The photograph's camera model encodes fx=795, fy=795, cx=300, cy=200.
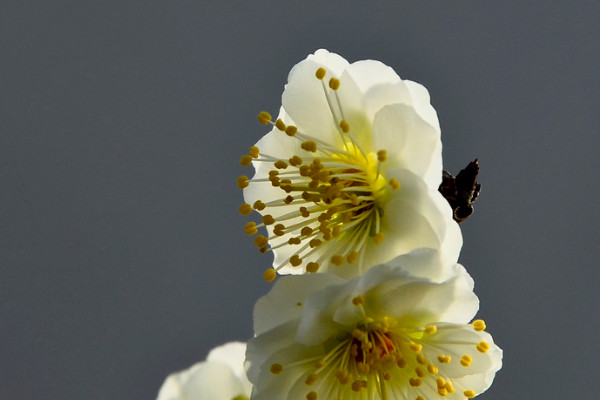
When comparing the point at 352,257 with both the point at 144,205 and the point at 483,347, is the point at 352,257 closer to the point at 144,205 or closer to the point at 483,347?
the point at 483,347

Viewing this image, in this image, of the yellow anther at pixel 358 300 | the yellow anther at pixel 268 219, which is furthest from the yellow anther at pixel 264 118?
the yellow anther at pixel 358 300

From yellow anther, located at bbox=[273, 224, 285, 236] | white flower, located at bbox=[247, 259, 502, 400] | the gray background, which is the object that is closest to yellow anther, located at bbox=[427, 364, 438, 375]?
white flower, located at bbox=[247, 259, 502, 400]

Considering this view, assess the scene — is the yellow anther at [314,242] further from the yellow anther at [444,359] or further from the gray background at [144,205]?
the gray background at [144,205]

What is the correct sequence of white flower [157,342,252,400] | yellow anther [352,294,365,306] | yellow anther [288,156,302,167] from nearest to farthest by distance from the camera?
yellow anther [352,294,365,306], yellow anther [288,156,302,167], white flower [157,342,252,400]

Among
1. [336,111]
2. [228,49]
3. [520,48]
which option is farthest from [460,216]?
[228,49]

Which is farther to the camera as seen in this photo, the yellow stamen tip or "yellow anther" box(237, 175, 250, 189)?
"yellow anther" box(237, 175, 250, 189)

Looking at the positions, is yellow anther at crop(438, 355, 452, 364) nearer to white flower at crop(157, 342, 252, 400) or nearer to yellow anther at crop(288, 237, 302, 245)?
yellow anther at crop(288, 237, 302, 245)

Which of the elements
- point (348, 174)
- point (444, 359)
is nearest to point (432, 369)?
point (444, 359)
